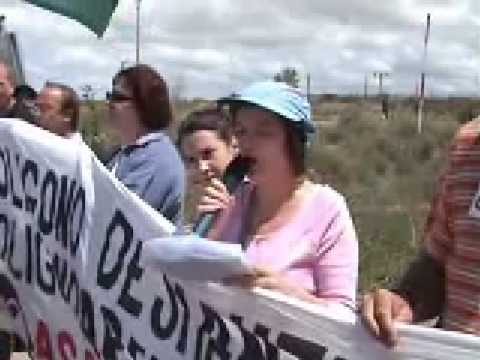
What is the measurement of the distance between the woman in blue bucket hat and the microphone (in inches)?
10.6

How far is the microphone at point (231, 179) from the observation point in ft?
13.1

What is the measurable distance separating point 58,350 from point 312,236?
1.37m

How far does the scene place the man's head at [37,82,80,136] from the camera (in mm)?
6555

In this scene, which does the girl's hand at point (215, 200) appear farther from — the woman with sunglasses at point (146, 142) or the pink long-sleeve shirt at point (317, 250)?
the woman with sunglasses at point (146, 142)

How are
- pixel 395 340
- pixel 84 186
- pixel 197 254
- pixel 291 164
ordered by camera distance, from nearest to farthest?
pixel 395 340 < pixel 197 254 < pixel 291 164 < pixel 84 186

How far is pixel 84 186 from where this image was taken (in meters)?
4.55

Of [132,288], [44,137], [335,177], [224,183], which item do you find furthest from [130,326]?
[335,177]

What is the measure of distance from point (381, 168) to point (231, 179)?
33.7m

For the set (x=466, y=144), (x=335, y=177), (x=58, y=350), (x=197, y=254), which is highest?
(x=466, y=144)

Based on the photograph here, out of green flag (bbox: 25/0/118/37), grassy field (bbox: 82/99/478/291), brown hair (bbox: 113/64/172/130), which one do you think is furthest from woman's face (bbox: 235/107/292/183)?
grassy field (bbox: 82/99/478/291)

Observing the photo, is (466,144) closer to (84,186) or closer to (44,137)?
(84,186)

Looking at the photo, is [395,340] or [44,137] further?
[44,137]

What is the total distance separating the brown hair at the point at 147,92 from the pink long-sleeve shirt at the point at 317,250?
1.61m

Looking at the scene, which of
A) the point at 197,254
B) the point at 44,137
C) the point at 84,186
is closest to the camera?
the point at 197,254
